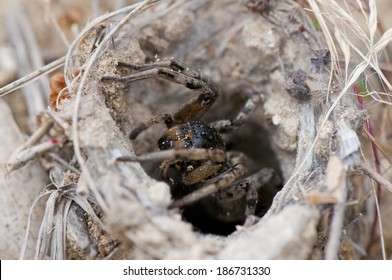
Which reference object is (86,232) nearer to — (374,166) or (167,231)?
(167,231)

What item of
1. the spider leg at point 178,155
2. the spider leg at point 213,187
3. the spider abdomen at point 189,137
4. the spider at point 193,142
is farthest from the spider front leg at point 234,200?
the spider leg at point 178,155

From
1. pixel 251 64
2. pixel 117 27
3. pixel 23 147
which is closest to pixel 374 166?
pixel 251 64

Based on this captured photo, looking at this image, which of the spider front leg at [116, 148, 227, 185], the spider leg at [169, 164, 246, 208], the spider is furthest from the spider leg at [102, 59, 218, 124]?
the spider leg at [169, 164, 246, 208]

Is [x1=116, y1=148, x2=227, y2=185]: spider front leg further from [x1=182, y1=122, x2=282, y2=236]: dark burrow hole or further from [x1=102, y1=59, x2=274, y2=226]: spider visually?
[x1=182, y1=122, x2=282, y2=236]: dark burrow hole

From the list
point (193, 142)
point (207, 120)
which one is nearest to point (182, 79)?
point (193, 142)

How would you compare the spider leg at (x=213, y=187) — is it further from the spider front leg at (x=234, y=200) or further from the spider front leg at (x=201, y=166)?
Answer: the spider front leg at (x=234, y=200)

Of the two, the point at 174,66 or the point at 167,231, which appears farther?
the point at 174,66
